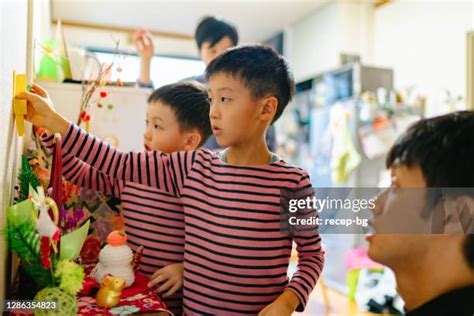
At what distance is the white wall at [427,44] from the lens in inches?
119

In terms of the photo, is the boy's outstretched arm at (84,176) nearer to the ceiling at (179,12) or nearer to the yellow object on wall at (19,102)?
the yellow object on wall at (19,102)

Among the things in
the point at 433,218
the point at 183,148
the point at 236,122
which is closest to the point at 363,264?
the point at 183,148

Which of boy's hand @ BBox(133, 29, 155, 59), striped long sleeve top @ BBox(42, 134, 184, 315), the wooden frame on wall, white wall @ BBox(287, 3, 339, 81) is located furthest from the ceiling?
striped long sleeve top @ BBox(42, 134, 184, 315)

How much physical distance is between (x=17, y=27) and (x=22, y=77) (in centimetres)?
8

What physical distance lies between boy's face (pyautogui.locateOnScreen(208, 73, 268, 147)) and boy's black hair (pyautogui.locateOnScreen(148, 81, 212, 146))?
195 mm

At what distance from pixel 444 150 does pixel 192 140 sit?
60cm

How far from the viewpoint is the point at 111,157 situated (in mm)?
808

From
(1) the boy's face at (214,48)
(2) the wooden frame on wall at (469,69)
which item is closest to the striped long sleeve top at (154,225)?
(1) the boy's face at (214,48)

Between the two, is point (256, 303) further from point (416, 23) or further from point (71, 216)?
point (416, 23)

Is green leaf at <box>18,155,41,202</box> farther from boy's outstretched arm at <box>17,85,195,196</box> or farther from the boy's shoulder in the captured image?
the boy's shoulder

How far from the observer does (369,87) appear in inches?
122

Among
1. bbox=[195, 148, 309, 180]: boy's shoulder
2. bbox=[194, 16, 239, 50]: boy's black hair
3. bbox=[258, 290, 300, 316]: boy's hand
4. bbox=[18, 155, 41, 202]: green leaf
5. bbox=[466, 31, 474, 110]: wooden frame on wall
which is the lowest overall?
bbox=[258, 290, 300, 316]: boy's hand

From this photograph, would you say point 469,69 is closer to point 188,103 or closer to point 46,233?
point 188,103

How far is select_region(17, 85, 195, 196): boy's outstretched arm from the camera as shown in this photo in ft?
2.46
